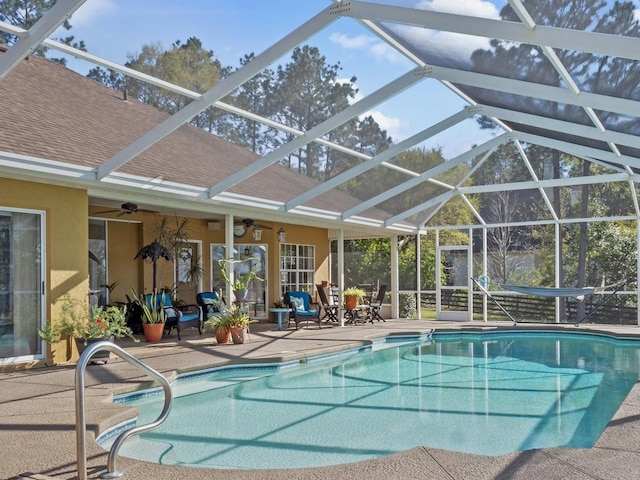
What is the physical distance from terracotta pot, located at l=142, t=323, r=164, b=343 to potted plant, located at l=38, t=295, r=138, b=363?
162 cm

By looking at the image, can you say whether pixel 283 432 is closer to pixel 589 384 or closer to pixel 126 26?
pixel 589 384

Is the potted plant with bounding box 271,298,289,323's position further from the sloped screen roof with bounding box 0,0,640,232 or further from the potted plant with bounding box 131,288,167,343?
the potted plant with bounding box 131,288,167,343

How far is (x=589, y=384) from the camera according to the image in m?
8.20

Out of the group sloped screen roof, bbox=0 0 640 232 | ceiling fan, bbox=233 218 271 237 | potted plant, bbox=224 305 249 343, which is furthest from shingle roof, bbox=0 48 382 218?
potted plant, bbox=224 305 249 343

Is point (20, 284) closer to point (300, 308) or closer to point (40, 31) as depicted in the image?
point (40, 31)

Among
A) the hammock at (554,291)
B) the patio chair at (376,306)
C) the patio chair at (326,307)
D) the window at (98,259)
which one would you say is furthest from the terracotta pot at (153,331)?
the hammock at (554,291)

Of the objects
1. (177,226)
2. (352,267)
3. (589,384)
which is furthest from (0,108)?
(352,267)

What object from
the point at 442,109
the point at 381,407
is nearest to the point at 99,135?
the point at 442,109

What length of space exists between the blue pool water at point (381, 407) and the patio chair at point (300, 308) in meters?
2.27

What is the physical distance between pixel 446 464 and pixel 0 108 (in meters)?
7.16

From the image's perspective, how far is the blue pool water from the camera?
5332 millimetres

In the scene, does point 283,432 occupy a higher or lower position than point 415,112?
lower

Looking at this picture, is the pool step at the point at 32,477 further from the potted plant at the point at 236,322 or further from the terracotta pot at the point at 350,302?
the terracotta pot at the point at 350,302

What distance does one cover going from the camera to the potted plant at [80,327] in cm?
805
